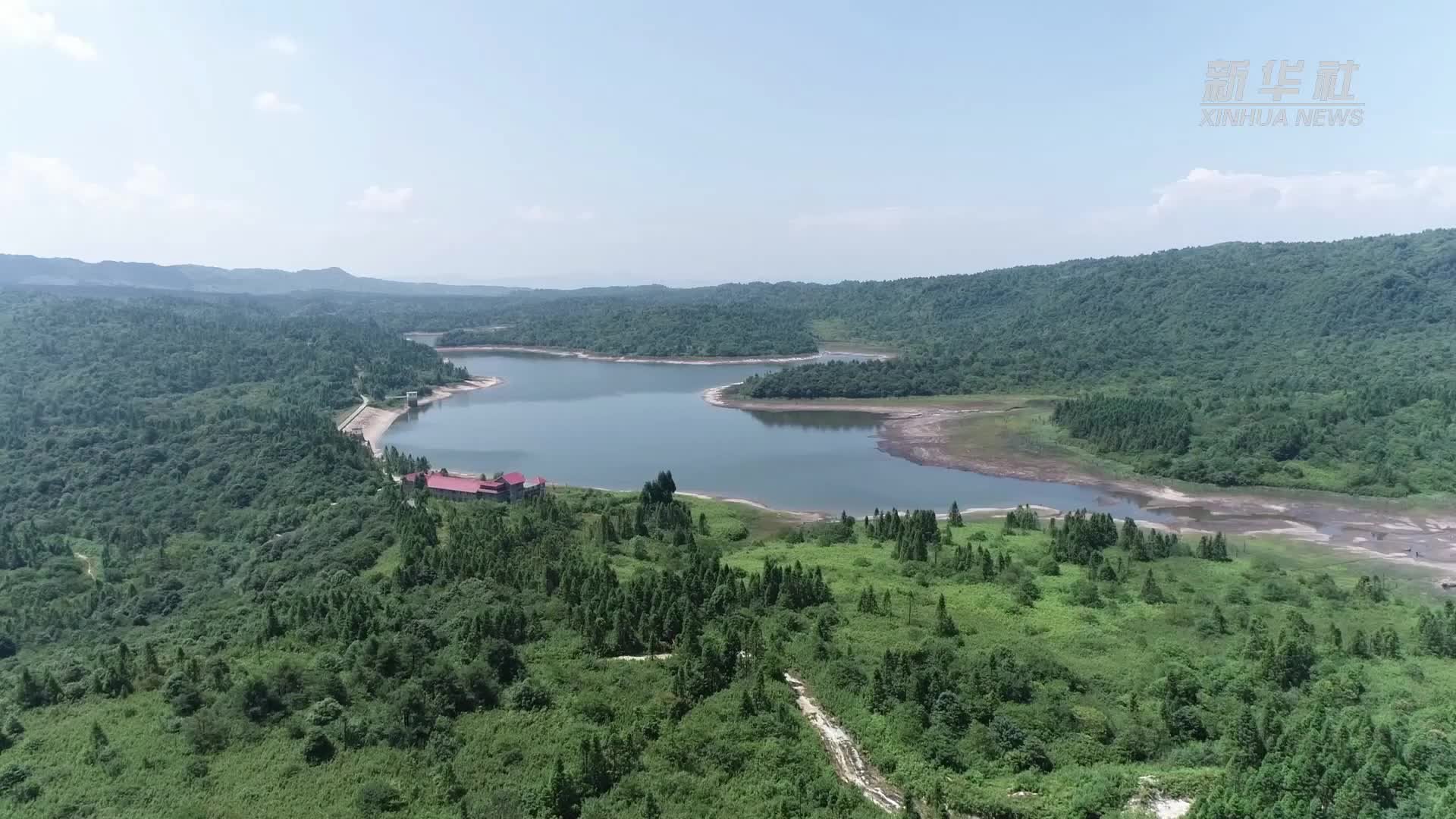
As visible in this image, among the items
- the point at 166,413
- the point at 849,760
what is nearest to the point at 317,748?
the point at 849,760

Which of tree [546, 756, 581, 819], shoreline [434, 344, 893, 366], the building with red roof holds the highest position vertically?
shoreline [434, 344, 893, 366]

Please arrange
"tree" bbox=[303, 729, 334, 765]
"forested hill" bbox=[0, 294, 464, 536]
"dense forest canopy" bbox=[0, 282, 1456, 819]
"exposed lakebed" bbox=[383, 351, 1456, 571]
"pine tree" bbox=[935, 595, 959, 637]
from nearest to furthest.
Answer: "dense forest canopy" bbox=[0, 282, 1456, 819], "tree" bbox=[303, 729, 334, 765], "pine tree" bbox=[935, 595, 959, 637], "exposed lakebed" bbox=[383, 351, 1456, 571], "forested hill" bbox=[0, 294, 464, 536]

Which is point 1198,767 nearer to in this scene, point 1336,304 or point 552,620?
point 552,620

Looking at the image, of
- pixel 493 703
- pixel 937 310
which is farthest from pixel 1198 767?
pixel 937 310

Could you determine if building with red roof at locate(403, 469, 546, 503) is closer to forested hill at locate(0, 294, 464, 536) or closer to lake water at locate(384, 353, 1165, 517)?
forested hill at locate(0, 294, 464, 536)

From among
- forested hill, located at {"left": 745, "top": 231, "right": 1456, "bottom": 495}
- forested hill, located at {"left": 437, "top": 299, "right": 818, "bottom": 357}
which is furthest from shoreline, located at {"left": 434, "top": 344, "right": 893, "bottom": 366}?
forested hill, located at {"left": 745, "top": 231, "right": 1456, "bottom": 495}

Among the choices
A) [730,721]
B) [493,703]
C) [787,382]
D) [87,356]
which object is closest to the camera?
[730,721]
